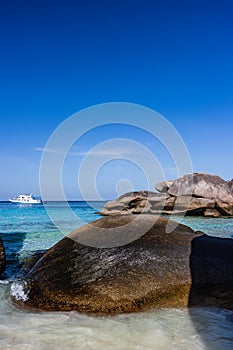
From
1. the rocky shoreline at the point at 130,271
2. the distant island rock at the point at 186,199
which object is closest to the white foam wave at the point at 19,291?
the rocky shoreline at the point at 130,271

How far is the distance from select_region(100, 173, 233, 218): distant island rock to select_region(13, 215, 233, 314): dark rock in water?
26825mm

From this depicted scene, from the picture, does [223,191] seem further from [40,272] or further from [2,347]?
[2,347]

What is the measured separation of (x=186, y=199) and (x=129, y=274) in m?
29.1

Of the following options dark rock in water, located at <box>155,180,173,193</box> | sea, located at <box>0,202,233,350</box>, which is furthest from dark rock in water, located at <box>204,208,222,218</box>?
sea, located at <box>0,202,233,350</box>

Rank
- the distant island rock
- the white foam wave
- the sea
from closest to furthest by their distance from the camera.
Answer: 1. the sea
2. the white foam wave
3. the distant island rock

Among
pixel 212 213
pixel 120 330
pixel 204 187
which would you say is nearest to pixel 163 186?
pixel 204 187

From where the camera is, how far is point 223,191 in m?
32.8

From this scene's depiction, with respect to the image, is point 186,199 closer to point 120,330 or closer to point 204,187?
point 204,187

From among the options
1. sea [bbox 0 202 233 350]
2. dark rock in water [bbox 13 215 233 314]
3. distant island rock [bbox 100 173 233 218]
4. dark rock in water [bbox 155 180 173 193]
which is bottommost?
sea [bbox 0 202 233 350]

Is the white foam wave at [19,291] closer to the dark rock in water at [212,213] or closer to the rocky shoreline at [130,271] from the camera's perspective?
the rocky shoreline at [130,271]

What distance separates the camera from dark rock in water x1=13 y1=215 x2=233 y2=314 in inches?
191

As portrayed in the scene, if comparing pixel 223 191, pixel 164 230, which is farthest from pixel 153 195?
pixel 164 230

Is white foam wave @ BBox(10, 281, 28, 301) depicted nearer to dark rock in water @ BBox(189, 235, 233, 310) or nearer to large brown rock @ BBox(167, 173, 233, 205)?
dark rock in water @ BBox(189, 235, 233, 310)

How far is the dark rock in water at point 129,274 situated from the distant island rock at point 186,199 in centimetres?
2683
